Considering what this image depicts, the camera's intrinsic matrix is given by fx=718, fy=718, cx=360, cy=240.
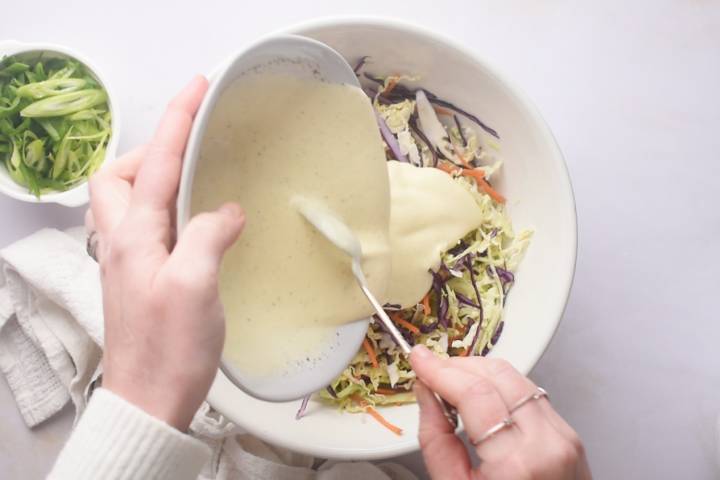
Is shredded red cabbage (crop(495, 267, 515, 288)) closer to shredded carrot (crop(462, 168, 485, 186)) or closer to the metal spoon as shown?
shredded carrot (crop(462, 168, 485, 186))

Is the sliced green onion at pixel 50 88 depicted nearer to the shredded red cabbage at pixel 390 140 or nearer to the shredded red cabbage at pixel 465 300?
the shredded red cabbage at pixel 390 140

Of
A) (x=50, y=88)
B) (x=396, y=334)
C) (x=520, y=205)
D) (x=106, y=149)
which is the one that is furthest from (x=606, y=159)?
(x=50, y=88)

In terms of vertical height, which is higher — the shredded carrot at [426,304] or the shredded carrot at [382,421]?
the shredded carrot at [426,304]

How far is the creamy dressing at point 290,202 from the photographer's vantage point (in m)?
0.87

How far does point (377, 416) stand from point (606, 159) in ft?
2.10

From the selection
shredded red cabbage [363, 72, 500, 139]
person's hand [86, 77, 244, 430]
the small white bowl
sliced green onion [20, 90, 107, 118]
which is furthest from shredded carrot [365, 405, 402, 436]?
sliced green onion [20, 90, 107, 118]

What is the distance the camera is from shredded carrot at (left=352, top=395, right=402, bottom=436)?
1.09 m

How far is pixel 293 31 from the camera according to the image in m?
1.01

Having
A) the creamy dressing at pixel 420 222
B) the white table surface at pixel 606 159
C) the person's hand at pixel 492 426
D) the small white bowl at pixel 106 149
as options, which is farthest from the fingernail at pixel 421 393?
the small white bowl at pixel 106 149

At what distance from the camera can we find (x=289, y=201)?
932 millimetres

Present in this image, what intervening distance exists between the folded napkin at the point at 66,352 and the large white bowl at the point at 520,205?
8.8 inches

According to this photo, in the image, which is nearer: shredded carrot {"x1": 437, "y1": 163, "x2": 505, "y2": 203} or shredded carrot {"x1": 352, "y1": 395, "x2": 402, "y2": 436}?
shredded carrot {"x1": 352, "y1": 395, "x2": 402, "y2": 436}

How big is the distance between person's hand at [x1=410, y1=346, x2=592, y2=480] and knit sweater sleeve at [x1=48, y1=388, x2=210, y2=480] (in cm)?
29

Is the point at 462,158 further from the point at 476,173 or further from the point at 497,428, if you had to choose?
the point at 497,428
